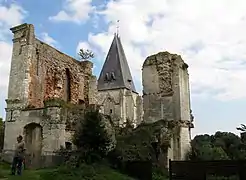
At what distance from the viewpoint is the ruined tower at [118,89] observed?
169 ft

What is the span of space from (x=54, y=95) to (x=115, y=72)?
29183mm

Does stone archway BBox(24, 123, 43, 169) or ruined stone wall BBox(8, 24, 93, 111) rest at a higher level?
ruined stone wall BBox(8, 24, 93, 111)

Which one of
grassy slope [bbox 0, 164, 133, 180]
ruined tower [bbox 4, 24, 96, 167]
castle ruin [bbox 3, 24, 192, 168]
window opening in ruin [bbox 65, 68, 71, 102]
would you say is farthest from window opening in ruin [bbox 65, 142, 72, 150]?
window opening in ruin [bbox 65, 68, 71, 102]

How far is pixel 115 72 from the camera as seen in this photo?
52.9 metres

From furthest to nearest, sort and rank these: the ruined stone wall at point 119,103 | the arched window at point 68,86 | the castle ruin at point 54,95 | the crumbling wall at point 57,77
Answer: the ruined stone wall at point 119,103 < the arched window at point 68,86 < the crumbling wall at point 57,77 < the castle ruin at point 54,95

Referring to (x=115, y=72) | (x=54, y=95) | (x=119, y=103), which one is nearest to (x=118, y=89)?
(x=119, y=103)

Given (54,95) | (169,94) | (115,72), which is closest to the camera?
(169,94)

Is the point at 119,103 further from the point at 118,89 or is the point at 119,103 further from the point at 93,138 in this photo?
the point at 93,138

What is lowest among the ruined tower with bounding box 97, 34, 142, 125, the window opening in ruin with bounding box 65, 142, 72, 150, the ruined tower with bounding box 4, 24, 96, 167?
the window opening in ruin with bounding box 65, 142, 72, 150

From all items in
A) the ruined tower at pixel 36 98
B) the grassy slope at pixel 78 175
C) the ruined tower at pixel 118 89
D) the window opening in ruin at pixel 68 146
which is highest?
the ruined tower at pixel 118 89

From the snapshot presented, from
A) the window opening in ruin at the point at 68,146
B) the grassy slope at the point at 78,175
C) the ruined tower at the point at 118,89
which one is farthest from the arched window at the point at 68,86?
the ruined tower at the point at 118,89

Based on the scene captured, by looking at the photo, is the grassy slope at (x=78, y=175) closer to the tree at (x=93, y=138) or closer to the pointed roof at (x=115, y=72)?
the tree at (x=93, y=138)

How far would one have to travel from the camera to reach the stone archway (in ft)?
64.9

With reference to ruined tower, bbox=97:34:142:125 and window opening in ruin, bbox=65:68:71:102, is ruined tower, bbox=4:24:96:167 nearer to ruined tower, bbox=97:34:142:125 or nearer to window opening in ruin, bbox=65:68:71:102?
window opening in ruin, bbox=65:68:71:102
